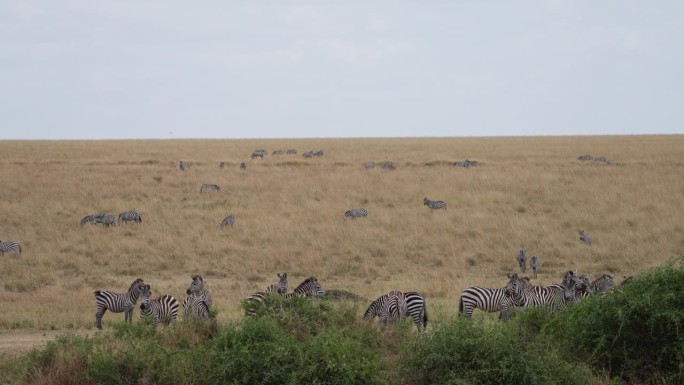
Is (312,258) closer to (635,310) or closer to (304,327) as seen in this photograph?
(304,327)

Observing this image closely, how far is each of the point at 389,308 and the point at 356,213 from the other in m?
15.5

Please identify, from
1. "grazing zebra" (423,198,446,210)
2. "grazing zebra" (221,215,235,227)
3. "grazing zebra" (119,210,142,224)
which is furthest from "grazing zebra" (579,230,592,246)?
"grazing zebra" (119,210,142,224)

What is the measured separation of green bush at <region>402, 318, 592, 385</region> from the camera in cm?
908

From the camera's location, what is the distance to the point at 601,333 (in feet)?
33.7

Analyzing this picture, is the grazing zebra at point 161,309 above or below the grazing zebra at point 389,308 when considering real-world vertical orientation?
below

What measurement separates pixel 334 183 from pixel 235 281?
15845mm

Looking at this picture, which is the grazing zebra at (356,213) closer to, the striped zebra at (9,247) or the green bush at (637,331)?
the striped zebra at (9,247)

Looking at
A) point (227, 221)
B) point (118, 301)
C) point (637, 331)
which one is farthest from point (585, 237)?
point (118, 301)

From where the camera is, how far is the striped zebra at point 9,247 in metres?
22.1

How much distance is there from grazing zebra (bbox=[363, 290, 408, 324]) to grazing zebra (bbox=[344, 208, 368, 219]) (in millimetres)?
15077

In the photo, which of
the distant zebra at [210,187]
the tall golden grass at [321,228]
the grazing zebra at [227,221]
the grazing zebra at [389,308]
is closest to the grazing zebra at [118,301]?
the tall golden grass at [321,228]

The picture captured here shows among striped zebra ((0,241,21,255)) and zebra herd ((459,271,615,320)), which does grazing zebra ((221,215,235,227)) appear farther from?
zebra herd ((459,271,615,320))

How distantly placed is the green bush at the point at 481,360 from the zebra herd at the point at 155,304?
3532 millimetres

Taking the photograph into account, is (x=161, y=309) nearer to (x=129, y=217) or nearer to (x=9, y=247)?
(x=9, y=247)
